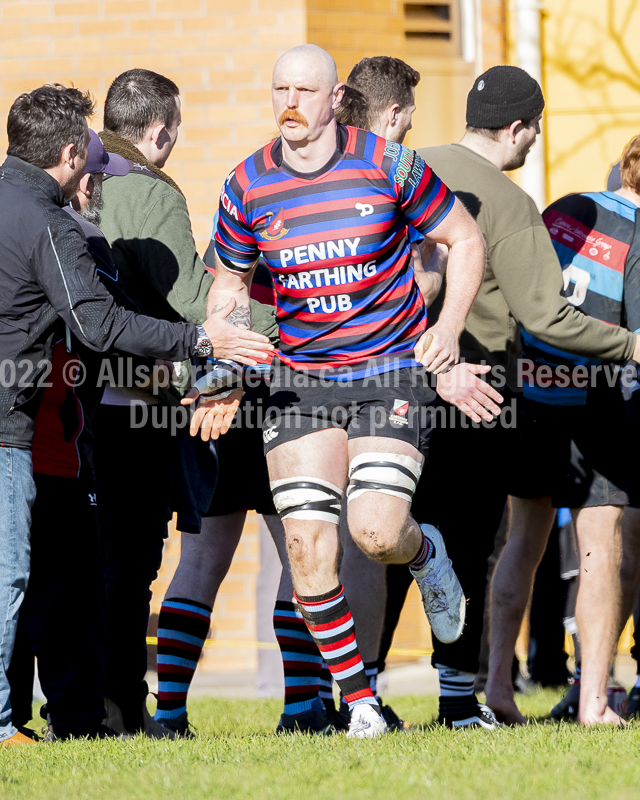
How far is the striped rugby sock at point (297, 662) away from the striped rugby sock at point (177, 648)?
1.12 feet

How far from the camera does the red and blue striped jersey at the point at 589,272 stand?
461cm

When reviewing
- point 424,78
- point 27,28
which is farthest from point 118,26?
point 424,78

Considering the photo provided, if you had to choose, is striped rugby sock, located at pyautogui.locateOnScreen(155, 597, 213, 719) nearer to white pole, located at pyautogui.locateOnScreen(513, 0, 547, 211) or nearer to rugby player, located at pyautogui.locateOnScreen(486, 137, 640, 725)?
rugby player, located at pyautogui.locateOnScreen(486, 137, 640, 725)

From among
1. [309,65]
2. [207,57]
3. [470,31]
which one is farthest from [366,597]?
[470,31]

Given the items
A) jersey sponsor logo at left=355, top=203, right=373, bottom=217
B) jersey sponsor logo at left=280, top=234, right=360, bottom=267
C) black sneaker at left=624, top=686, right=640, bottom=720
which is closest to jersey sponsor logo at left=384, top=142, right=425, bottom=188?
jersey sponsor logo at left=355, top=203, right=373, bottom=217

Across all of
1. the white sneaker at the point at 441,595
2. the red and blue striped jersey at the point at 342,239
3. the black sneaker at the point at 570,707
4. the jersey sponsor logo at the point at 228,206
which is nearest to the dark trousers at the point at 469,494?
the white sneaker at the point at 441,595

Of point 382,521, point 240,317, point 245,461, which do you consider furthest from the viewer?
point 245,461

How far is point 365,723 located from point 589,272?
201 cm

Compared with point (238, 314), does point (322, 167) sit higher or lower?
higher

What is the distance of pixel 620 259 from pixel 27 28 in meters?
4.73

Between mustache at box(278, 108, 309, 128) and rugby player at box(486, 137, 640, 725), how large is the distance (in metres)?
1.25

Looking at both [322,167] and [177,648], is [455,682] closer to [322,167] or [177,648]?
[177,648]

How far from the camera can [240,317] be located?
426cm

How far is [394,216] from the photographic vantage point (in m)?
4.04
